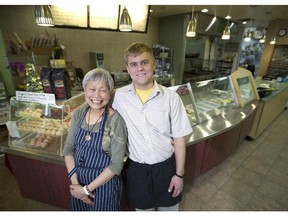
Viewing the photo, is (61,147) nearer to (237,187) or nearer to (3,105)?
(237,187)

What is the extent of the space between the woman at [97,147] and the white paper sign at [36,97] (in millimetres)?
448

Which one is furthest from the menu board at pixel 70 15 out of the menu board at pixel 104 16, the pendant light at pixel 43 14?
the pendant light at pixel 43 14

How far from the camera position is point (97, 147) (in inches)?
44.9

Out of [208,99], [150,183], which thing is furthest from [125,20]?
[150,183]

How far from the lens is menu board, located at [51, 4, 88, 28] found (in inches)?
123

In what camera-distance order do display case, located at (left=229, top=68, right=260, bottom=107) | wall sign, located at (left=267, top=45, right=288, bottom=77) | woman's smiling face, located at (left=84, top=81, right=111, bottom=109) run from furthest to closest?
1. wall sign, located at (left=267, top=45, right=288, bottom=77)
2. display case, located at (left=229, top=68, right=260, bottom=107)
3. woman's smiling face, located at (left=84, top=81, right=111, bottom=109)

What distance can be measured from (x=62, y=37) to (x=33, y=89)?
8.75ft

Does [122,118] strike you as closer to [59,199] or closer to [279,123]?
[59,199]

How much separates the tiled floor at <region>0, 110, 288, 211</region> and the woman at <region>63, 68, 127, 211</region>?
3.58ft

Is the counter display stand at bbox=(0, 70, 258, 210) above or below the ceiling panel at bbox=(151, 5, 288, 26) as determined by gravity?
below

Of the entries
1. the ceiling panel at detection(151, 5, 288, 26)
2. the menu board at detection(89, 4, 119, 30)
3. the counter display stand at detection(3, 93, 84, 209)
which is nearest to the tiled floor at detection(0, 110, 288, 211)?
the counter display stand at detection(3, 93, 84, 209)

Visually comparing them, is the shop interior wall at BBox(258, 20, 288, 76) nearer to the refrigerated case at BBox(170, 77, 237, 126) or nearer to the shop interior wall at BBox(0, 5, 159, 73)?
the shop interior wall at BBox(0, 5, 159, 73)

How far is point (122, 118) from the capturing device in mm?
1199

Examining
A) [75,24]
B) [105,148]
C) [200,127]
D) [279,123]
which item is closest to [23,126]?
[105,148]
